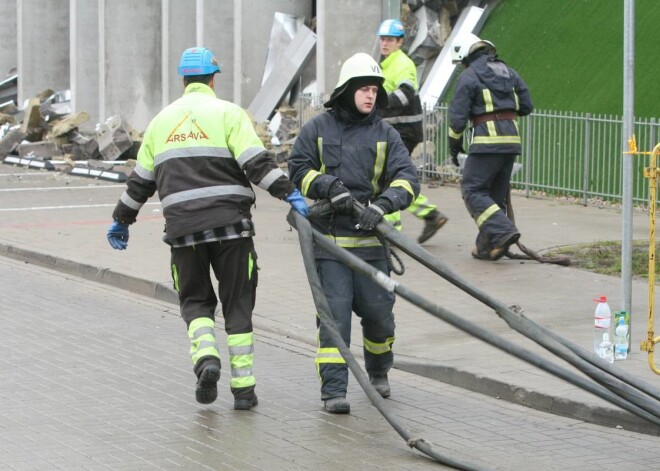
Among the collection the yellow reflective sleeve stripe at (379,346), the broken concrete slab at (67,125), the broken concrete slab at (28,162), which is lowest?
the broken concrete slab at (28,162)

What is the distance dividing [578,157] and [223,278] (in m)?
9.87

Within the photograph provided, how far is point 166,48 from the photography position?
92.0 ft

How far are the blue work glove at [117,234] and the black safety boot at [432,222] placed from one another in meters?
5.29

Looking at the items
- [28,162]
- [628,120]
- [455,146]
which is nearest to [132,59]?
[28,162]

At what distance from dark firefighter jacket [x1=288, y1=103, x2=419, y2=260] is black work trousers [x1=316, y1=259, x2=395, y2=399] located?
0.39 ft

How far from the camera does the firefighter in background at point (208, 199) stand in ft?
23.4

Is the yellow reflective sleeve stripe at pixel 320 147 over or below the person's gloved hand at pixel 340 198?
over

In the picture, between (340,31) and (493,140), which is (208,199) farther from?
(340,31)

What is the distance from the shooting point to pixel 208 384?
7086 mm

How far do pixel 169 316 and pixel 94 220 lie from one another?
228 inches

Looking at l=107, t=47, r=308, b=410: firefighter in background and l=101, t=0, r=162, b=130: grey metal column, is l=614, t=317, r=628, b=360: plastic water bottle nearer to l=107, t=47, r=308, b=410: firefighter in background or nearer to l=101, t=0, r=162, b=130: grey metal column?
l=107, t=47, r=308, b=410: firefighter in background

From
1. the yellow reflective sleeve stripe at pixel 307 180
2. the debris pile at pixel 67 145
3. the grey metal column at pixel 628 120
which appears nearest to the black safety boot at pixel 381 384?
the yellow reflective sleeve stripe at pixel 307 180

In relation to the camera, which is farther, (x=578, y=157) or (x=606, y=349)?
(x=578, y=157)

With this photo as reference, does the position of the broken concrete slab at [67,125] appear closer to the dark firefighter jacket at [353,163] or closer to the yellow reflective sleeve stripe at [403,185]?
the dark firefighter jacket at [353,163]
